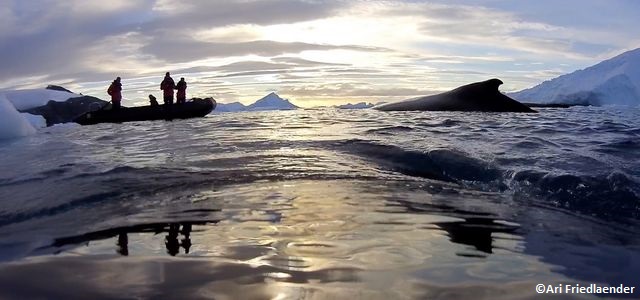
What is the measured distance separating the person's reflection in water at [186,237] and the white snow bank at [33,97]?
5601 centimetres

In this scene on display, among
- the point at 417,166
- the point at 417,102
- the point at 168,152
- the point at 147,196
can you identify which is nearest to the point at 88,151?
the point at 168,152

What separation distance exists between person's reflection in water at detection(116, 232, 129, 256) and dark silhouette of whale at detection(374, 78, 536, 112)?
16506mm

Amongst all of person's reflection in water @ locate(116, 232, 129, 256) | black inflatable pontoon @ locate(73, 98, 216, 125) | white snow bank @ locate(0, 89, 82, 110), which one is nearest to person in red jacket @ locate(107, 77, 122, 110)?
black inflatable pontoon @ locate(73, 98, 216, 125)

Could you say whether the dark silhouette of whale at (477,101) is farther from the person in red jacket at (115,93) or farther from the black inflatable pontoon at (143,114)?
the person in red jacket at (115,93)

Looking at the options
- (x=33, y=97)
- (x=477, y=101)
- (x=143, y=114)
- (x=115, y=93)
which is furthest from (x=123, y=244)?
(x=33, y=97)

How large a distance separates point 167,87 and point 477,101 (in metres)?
13.4

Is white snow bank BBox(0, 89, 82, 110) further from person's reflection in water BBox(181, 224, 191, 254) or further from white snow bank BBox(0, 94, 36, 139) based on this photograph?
person's reflection in water BBox(181, 224, 191, 254)

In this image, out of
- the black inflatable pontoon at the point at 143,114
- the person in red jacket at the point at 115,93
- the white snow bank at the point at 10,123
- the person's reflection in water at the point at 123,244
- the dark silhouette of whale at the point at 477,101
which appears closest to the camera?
the person's reflection in water at the point at 123,244

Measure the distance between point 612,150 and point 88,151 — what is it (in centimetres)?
939

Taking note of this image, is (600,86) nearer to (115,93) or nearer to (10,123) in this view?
(115,93)

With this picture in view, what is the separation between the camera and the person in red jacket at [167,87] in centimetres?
2364

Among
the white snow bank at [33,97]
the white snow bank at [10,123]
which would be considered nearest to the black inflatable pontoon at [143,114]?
the white snow bank at [10,123]

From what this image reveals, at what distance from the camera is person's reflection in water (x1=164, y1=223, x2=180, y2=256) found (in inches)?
125

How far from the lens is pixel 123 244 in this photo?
3.38 m
